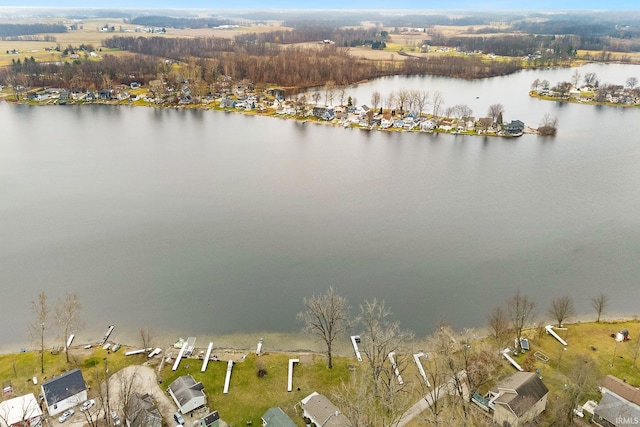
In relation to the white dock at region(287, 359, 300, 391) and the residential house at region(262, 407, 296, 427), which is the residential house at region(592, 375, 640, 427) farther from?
the white dock at region(287, 359, 300, 391)

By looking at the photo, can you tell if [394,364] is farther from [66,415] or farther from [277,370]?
[66,415]

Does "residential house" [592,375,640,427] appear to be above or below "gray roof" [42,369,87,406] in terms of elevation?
above

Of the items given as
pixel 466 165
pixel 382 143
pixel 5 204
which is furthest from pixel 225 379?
pixel 382 143

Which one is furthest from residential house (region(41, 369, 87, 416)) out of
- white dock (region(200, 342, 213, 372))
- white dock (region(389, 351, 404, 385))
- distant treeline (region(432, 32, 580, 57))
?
distant treeline (region(432, 32, 580, 57))

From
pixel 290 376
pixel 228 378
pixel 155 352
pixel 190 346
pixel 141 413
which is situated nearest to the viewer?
pixel 141 413

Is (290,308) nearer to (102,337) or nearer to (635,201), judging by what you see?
(102,337)

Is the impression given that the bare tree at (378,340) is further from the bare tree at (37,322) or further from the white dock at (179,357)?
the bare tree at (37,322)

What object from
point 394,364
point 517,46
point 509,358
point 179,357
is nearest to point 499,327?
point 509,358
